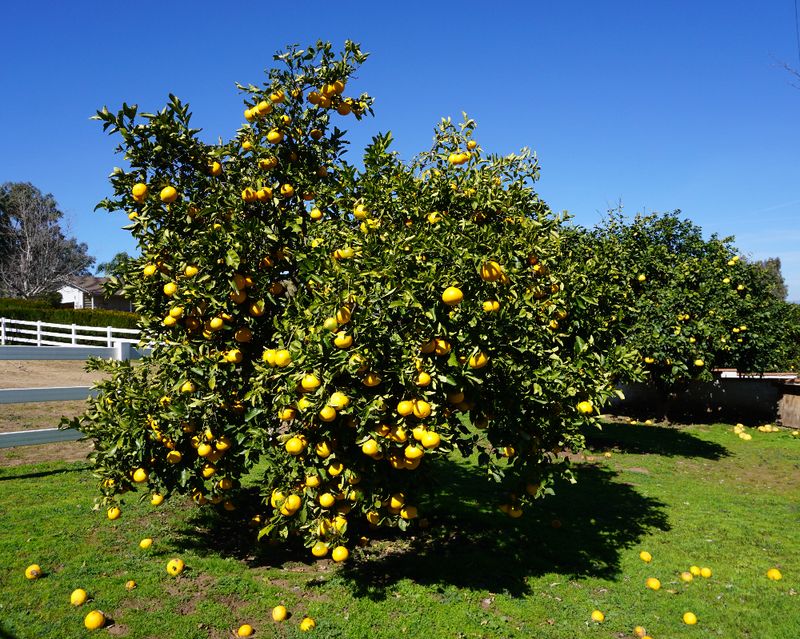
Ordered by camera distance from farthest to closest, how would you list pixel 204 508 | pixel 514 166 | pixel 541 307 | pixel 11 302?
pixel 11 302
pixel 204 508
pixel 514 166
pixel 541 307

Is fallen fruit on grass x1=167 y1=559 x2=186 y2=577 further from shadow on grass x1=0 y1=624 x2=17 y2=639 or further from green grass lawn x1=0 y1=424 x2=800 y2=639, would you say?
shadow on grass x1=0 y1=624 x2=17 y2=639

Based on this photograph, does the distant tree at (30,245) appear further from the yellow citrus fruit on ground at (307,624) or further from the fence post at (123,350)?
the yellow citrus fruit on ground at (307,624)

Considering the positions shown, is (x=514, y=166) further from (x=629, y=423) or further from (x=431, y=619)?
(x=629, y=423)

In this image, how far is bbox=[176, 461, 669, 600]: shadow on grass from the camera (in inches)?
193

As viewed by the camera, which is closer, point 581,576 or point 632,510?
point 581,576

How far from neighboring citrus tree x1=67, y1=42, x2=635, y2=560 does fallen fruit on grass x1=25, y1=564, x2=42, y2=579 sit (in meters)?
→ 0.71

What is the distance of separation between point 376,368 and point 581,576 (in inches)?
120

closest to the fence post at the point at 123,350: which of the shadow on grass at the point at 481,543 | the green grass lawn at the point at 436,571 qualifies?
the green grass lawn at the point at 436,571

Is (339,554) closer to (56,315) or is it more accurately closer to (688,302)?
(688,302)

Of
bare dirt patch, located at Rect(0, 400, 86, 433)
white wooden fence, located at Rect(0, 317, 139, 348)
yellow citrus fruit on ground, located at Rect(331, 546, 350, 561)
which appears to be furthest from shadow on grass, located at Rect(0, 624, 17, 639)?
white wooden fence, located at Rect(0, 317, 139, 348)

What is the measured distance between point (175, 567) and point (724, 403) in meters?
14.7

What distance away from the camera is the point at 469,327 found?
12.3 feet

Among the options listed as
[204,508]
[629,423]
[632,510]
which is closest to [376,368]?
[204,508]

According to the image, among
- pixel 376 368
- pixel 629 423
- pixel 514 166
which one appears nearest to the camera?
pixel 376 368
